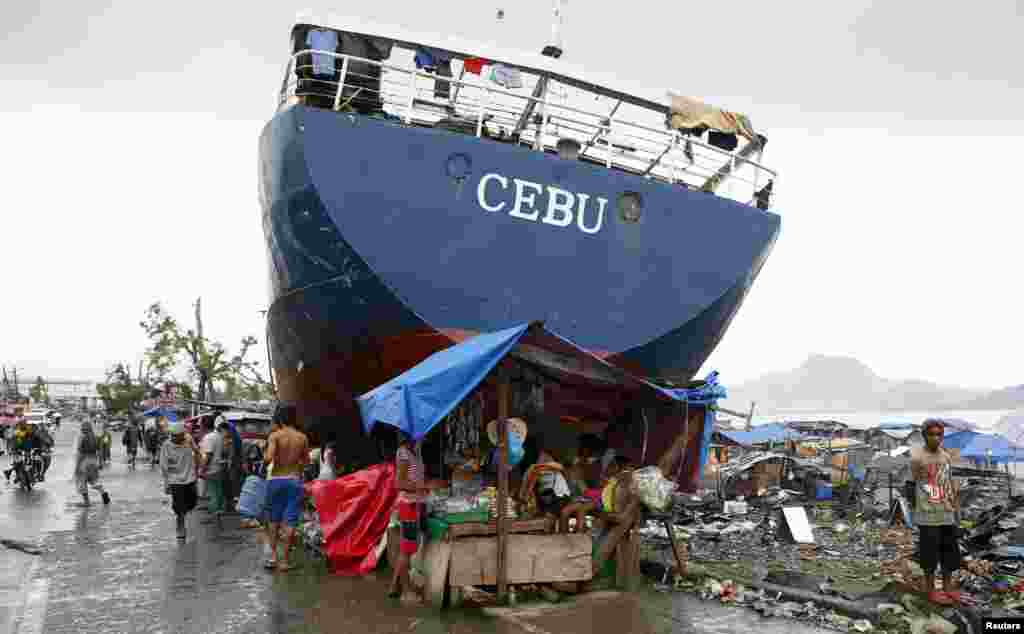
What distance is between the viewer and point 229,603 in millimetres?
6418

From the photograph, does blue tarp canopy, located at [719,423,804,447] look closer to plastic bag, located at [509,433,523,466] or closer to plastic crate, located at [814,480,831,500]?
plastic crate, located at [814,480,831,500]

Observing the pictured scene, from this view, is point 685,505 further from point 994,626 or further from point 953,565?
point 994,626

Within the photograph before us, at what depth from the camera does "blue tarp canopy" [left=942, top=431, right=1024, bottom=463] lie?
70.8 ft

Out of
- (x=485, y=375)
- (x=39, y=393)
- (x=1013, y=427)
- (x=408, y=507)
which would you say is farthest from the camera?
(x=39, y=393)

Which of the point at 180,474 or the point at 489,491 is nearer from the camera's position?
the point at 489,491

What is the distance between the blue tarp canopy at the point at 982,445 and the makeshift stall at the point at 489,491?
18.5 meters

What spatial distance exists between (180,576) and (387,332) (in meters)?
3.57

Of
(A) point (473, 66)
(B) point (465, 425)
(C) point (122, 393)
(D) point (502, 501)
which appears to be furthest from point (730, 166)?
(C) point (122, 393)

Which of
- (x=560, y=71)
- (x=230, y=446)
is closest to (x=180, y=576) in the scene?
(x=230, y=446)

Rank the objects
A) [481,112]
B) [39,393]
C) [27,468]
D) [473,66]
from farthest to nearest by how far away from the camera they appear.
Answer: [39,393], [27,468], [473,66], [481,112]

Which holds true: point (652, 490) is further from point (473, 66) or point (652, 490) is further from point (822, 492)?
point (822, 492)

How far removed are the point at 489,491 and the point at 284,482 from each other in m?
2.36

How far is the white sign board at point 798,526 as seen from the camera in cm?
1022

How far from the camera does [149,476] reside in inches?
806
